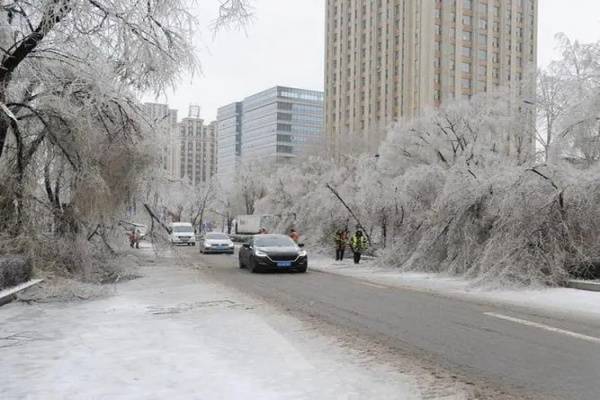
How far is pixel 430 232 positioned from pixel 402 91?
316ft

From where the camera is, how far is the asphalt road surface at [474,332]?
632 centimetres

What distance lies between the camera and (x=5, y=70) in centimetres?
1149

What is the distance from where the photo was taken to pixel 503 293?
1473 centimetres

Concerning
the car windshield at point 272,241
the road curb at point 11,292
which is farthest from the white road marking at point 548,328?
the car windshield at point 272,241

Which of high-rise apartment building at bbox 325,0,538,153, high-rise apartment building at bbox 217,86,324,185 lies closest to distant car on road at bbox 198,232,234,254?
high-rise apartment building at bbox 325,0,538,153

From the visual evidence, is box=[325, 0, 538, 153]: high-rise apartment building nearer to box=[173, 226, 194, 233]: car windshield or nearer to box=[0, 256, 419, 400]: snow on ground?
box=[173, 226, 194, 233]: car windshield

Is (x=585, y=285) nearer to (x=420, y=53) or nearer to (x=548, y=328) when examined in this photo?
(x=548, y=328)

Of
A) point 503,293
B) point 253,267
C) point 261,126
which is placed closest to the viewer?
point 503,293

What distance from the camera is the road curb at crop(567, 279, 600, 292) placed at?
1460 centimetres

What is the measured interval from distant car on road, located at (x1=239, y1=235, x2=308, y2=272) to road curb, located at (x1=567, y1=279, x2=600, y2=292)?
9207mm

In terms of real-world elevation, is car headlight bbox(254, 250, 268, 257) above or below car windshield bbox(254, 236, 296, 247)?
below

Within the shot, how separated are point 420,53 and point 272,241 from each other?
92.9m

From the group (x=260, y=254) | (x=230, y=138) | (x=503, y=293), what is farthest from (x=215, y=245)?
(x=230, y=138)

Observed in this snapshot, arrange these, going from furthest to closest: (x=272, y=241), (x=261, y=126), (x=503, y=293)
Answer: (x=261, y=126) < (x=272, y=241) < (x=503, y=293)
